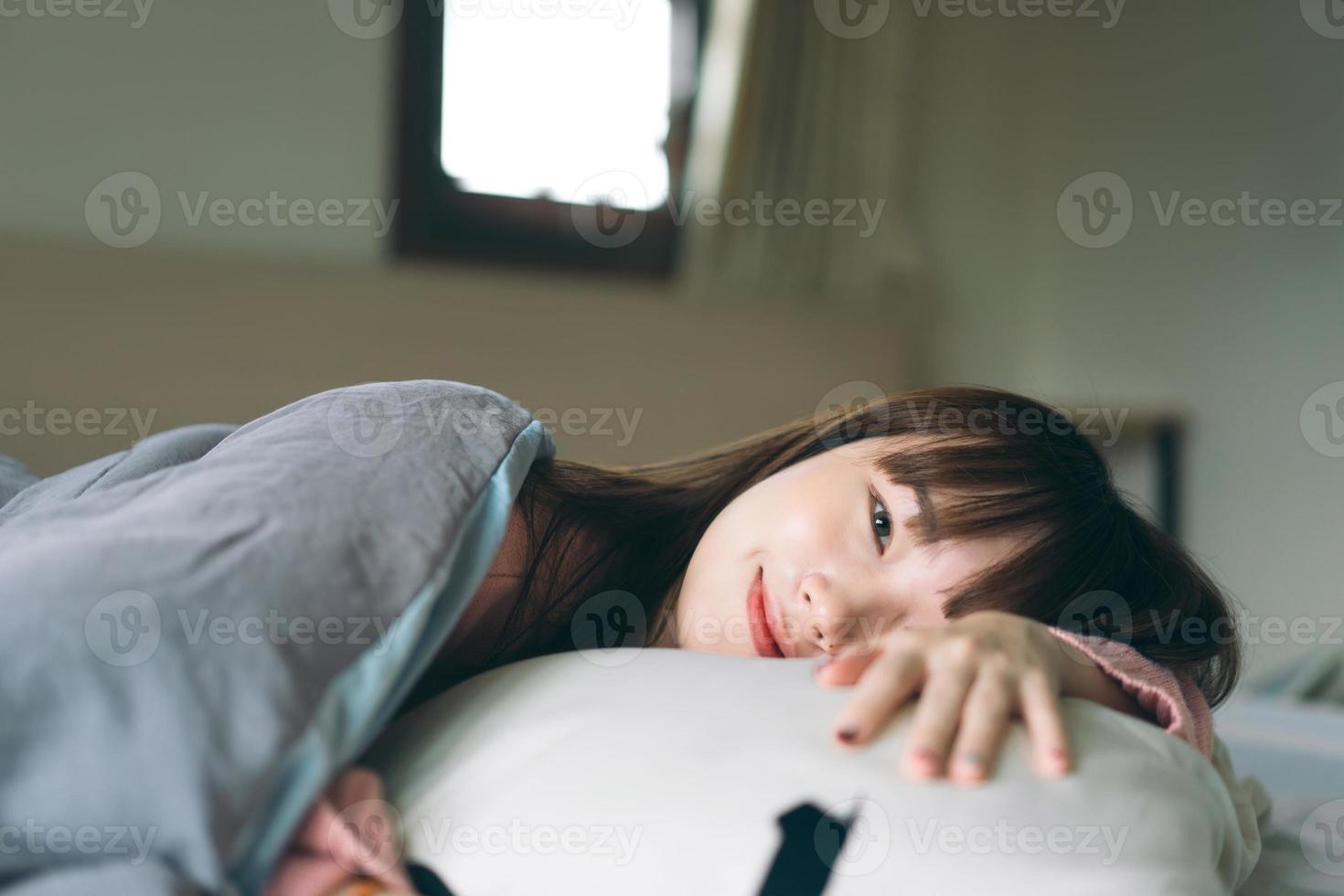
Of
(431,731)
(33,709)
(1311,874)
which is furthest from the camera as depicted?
(1311,874)

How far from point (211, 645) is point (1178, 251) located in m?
2.24

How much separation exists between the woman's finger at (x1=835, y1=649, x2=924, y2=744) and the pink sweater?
0.45 ft

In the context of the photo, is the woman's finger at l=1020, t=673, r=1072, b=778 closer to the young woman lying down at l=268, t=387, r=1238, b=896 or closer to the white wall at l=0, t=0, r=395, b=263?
the young woman lying down at l=268, t=387, r=1238, b=896

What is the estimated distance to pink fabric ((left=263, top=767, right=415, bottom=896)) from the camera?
0.44 m

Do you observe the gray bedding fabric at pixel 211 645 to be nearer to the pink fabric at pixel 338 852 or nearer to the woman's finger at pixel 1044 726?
the pink fabric at pixel 338 852

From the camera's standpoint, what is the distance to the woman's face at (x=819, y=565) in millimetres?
671

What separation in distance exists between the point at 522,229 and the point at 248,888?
2051 millimetres

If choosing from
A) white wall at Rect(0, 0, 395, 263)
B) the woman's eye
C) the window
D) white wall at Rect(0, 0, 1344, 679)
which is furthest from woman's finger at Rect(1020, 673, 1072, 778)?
the window

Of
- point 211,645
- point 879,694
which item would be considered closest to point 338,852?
point 211,645

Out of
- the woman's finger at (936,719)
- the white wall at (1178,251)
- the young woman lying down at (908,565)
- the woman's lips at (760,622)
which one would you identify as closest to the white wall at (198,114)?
the white wall at (1178,251)

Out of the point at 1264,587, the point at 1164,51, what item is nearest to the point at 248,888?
the point at 1264,587

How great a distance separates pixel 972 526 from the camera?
68 cm

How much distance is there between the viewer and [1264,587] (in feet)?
6.64

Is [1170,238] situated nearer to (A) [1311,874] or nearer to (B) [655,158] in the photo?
(B) [655,158]
